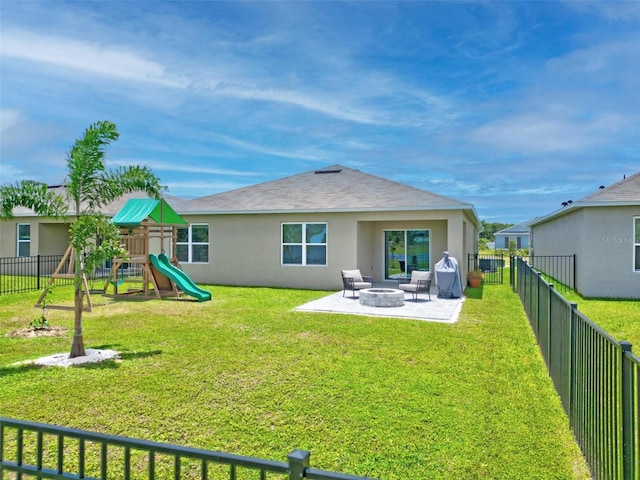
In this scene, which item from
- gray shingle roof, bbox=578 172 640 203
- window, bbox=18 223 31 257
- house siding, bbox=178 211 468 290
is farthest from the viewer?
window, bbox=18 223 31 257

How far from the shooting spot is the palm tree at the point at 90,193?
679 centimetres

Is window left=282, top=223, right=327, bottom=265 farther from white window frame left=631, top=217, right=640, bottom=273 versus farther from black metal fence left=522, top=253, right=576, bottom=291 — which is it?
white window frame left=631, top=217, right=640, bottom=273

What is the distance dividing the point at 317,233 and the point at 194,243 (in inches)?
235

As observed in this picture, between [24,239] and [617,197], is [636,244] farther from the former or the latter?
[24,239]

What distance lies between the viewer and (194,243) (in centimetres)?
1839

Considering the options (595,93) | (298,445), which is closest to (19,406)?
(298,445)

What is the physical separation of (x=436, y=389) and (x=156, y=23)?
1088cm

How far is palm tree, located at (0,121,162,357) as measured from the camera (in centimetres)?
682

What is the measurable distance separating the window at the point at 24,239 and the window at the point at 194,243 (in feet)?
32.5

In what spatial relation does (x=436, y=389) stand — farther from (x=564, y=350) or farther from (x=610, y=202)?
(x=610, y=202)

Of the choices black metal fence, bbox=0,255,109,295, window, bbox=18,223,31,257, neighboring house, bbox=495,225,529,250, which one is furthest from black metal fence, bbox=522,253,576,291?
neighboring house, bbox=495,225,529,250

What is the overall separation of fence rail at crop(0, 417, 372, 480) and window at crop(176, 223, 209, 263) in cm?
1413

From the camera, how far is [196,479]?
3.37m

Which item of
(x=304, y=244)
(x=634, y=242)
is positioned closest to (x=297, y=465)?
(x=304, y=244)
